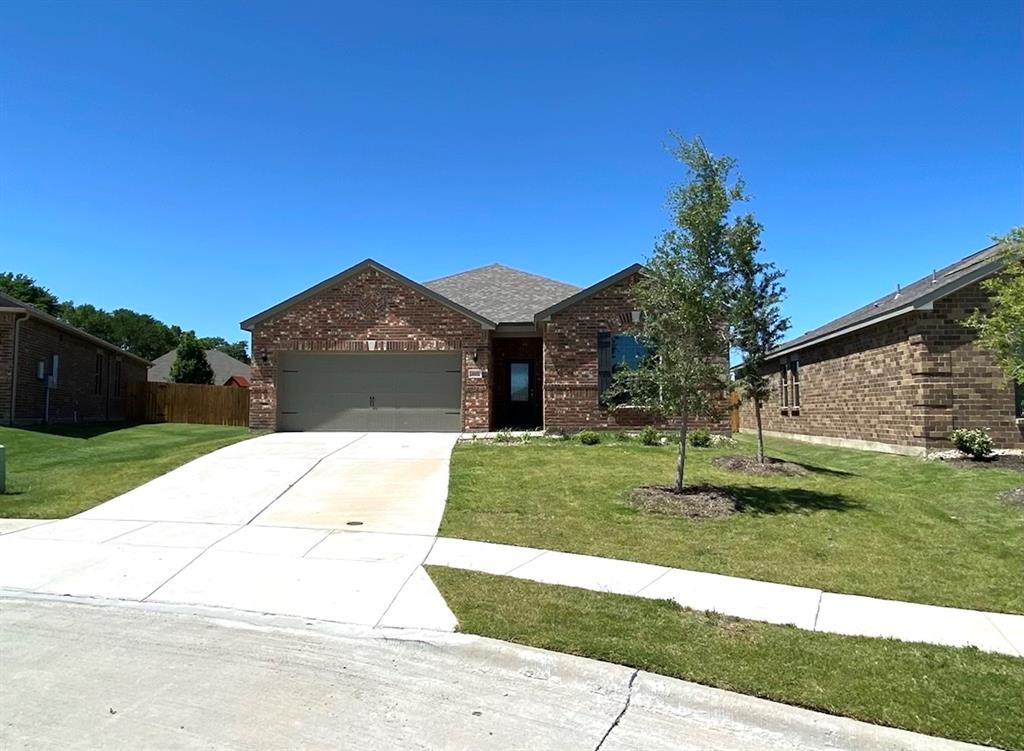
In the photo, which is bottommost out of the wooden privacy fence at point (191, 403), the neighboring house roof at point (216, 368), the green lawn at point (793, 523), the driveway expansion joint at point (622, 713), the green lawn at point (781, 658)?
the driveway expansion joint at point (622, 713)

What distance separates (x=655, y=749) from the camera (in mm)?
4105

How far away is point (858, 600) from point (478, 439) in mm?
12362

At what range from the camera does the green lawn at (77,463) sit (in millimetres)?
11430

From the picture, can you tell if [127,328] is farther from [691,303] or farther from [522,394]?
[691,303]

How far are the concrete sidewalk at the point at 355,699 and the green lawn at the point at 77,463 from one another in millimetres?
6211

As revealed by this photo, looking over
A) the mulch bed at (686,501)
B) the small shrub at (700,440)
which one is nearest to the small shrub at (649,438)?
the small shrub at (700,440)

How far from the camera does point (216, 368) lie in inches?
2112

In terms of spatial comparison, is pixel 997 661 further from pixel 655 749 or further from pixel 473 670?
pixel 473 670

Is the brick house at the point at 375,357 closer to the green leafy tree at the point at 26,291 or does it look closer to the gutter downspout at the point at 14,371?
the gutter downspout at the point at 14,371

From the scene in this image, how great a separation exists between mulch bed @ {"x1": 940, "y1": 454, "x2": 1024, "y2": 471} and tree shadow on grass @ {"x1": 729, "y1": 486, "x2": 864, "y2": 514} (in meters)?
5.71

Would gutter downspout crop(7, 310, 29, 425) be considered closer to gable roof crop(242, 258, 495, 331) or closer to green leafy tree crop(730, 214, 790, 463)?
gable roof crop(242, 258, 495, 331)

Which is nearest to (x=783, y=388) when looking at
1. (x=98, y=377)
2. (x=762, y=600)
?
(x=762, y=600)

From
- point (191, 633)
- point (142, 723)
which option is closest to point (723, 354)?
point (191, 633)

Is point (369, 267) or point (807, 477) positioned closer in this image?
point (807, 477)
